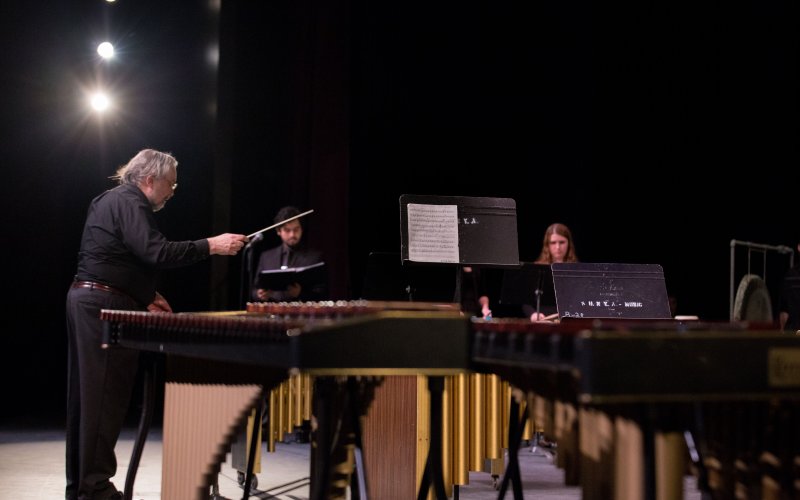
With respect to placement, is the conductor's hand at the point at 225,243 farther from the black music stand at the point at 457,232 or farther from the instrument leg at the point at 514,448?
the instrument leg at the point at 514,448

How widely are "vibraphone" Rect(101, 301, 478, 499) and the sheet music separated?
4.11 feet

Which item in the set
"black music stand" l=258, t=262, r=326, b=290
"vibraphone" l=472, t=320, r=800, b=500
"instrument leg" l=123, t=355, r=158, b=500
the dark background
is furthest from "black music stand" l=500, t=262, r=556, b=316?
"vibraphone" l=472, t=320, r=800, b=500

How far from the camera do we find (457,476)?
3.70 m

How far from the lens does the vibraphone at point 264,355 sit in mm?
2184

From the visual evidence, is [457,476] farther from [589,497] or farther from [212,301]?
[212,301]

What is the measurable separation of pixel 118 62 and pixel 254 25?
1.15 metres

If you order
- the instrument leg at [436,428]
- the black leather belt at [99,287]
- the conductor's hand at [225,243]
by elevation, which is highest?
the conductor's hand at [225,243]

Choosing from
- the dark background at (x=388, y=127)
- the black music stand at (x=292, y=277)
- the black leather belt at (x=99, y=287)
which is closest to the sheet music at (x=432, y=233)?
the black leather belt at (x=99, y=287)

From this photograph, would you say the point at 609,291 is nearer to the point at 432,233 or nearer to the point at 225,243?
the point at 432,233

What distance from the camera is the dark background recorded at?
301 inches

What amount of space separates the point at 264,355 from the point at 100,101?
5940 mm

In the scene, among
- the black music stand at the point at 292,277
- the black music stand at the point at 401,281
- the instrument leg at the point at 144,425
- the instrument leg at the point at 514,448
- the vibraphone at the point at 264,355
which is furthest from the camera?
the black music stand at the point at 292,277

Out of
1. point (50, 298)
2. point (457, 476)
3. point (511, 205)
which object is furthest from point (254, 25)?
point (457, 476)

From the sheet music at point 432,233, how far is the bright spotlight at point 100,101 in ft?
14.1
